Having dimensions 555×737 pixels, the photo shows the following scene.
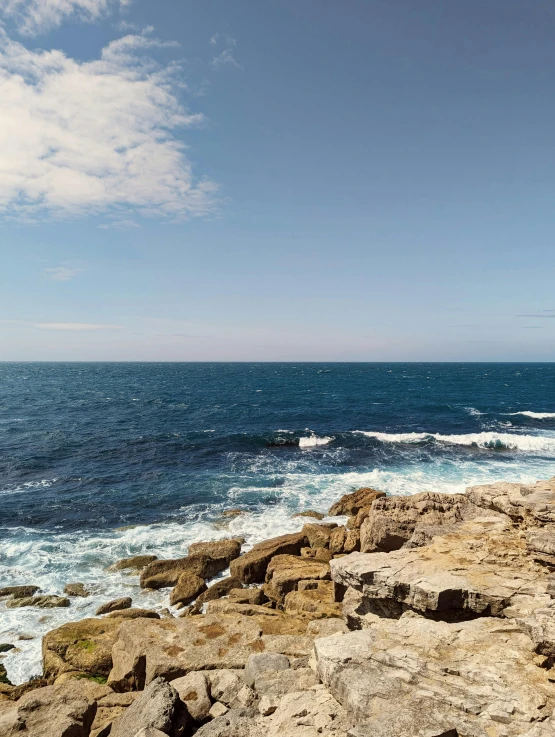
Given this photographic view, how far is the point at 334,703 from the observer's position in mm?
8125

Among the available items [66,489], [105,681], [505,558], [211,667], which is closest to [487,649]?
[505,558]

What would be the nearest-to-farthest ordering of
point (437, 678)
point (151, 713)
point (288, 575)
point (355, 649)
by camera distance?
point (437, 678) → point (151, 713) → point (355, 649) → point (288, 575)

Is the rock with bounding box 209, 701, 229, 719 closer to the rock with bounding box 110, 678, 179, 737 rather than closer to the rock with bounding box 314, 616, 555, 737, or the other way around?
the rock with bounding box 110, 678, 179, 737

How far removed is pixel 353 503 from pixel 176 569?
1304 centimetres

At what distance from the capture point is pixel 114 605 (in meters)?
18.8

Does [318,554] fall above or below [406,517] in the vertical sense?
below

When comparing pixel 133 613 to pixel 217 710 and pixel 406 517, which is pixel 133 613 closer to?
pixel 217 710

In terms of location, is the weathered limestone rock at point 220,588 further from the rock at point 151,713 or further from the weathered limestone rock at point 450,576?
the rock at point 151,713

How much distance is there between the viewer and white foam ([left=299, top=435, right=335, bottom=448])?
48000mm

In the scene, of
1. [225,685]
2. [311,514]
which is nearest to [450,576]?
[225,685]

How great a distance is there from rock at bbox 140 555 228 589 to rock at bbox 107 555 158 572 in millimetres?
1160

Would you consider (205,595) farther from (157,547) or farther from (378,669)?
(378,669)

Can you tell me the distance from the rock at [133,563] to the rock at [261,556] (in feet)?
17.3

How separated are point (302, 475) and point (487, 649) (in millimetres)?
29007
